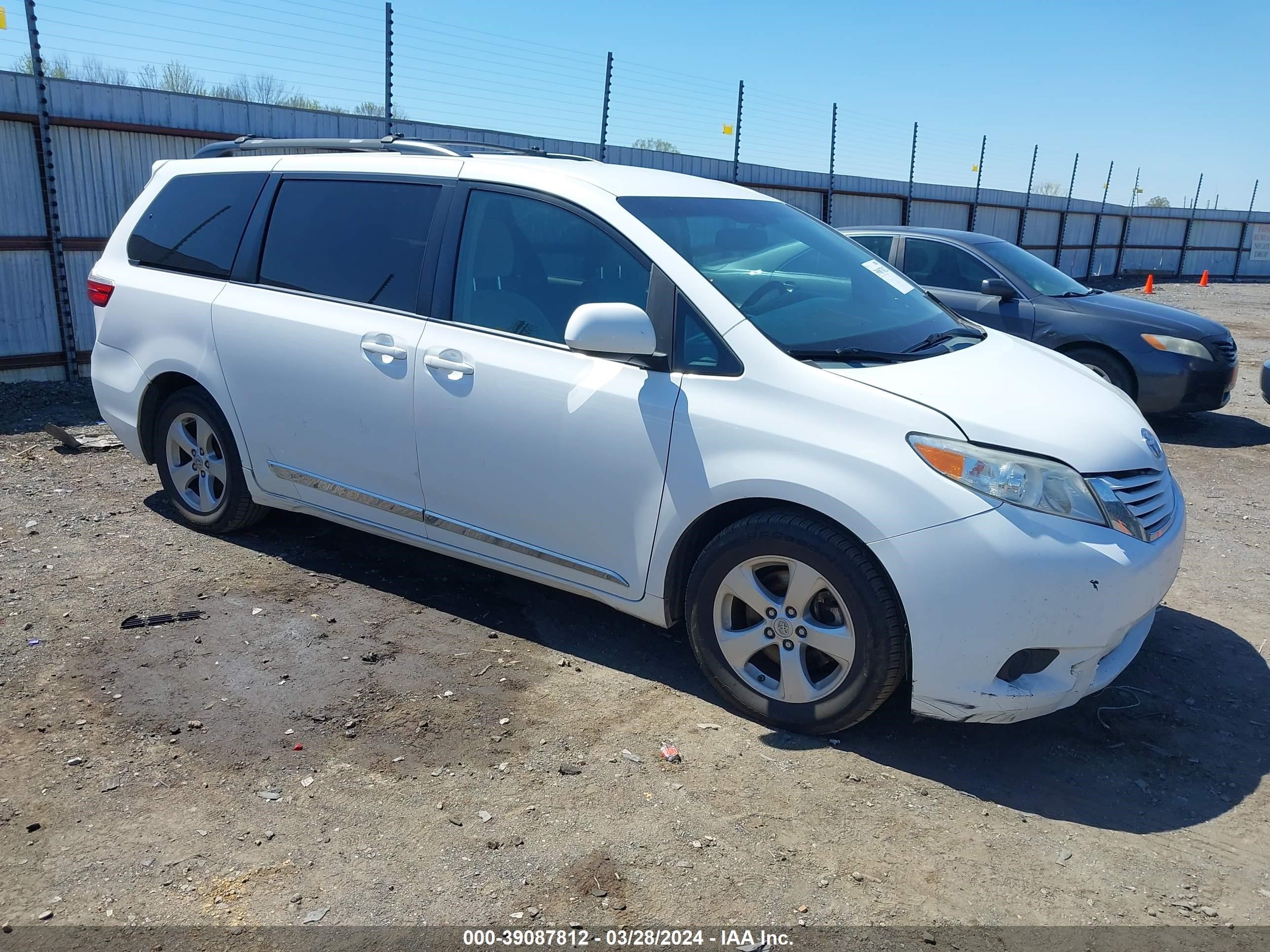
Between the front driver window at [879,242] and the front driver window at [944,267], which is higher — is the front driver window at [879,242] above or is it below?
above

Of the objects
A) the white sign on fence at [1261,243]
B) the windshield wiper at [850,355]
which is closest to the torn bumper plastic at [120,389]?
the windshield wiper at [850,355]

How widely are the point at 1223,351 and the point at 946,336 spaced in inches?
232

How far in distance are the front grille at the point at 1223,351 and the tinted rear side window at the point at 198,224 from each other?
25.4ft

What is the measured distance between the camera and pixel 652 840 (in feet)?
9.78

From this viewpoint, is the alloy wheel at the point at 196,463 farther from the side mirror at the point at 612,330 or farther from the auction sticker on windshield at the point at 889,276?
the auction sticker on windshield at the point at 889,276

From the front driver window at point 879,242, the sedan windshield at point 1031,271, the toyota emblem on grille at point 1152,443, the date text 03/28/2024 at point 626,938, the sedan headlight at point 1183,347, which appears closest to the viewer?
the date text 03/28/2024 at point 626,938

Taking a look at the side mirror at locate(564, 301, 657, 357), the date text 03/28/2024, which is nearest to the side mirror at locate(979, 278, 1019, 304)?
the side mirror at locate(564, 301, 657, 357)

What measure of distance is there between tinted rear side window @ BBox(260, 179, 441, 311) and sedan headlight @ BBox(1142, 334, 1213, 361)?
6.90 meters

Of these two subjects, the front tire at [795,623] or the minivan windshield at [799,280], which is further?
the minivan windshield at [799,280]

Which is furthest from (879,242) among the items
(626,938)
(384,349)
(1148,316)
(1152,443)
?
(626,938)

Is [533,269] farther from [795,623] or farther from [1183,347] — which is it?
[1183,347]

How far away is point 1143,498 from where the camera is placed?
347cm

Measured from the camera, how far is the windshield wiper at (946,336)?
3.91m

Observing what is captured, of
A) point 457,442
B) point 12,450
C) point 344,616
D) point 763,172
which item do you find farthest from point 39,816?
point 763,172
